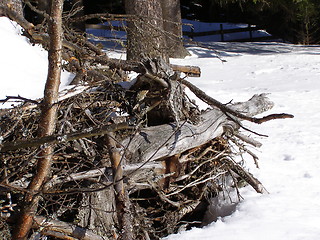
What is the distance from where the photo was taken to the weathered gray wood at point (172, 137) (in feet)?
12.1

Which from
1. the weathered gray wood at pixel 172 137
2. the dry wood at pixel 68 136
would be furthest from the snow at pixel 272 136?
the dry wood at pixel 68 136

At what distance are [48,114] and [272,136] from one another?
12.5 feet

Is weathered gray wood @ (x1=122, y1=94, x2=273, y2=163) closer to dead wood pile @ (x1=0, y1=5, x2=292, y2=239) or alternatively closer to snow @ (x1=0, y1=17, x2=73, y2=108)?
dead wood pile @ (x1=0, y1=5, x2=292, y2=239)

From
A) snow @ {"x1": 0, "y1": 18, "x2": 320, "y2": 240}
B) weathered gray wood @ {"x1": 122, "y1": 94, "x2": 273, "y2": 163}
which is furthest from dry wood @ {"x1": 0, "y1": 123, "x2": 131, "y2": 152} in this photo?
snow @ {"x1": 0, "y1": 18, "x2": 320, "y2": 240}

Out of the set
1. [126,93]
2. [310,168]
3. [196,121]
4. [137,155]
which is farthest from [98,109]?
[310,168]

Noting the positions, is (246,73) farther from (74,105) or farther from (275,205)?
(74,105)

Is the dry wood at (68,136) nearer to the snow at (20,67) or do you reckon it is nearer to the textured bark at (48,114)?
the textured bark at (48,114)

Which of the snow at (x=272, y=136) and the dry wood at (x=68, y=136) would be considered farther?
the snow at (x=272, y=136)

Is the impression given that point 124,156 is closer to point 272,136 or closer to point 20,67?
point 20,67

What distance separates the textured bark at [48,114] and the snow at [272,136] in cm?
136

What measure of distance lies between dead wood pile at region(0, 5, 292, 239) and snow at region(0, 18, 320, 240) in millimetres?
364

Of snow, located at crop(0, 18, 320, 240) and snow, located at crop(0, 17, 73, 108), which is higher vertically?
snow, located at crop(0, 17, 73, 108)

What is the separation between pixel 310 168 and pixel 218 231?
65.1 inches

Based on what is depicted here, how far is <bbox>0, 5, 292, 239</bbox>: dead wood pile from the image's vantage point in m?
3.16
